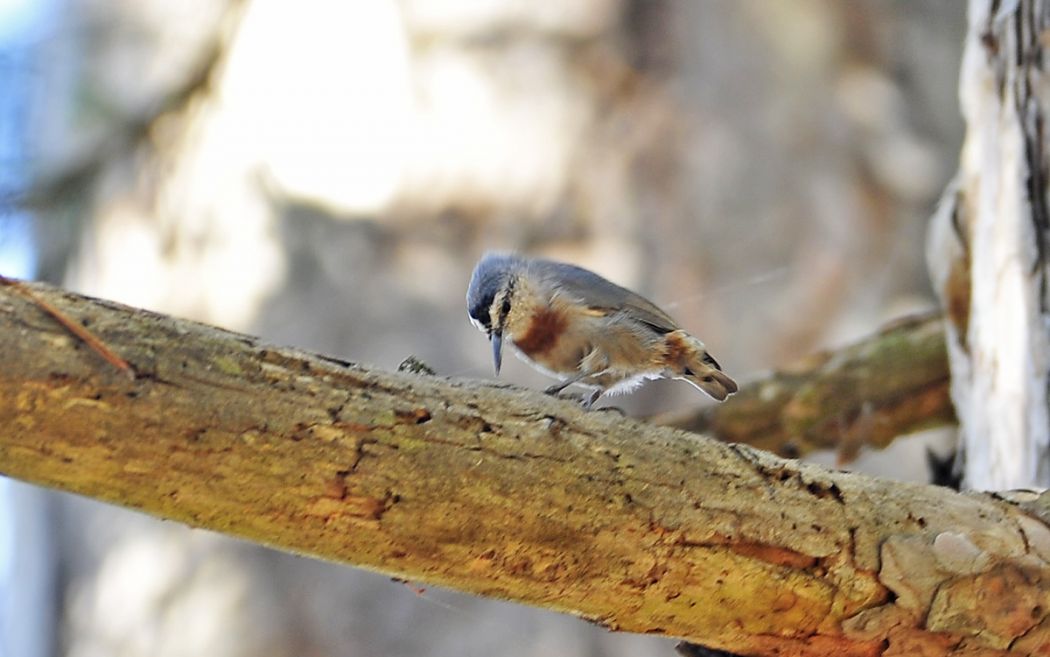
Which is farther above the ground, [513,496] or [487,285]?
[487,285]

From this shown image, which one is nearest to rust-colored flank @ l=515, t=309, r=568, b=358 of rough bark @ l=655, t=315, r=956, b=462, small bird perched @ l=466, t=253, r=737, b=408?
small bird perched @ l=466, t=253, r=737, b=408

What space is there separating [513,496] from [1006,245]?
157 centimetres

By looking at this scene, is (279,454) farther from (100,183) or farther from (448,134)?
(100,183)

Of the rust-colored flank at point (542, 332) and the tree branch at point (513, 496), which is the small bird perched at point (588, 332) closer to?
the rust-colored flank at point (542, 332)

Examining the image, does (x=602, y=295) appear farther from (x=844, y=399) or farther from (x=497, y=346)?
(x=844, y=399)

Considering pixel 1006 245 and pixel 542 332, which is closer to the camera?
pixel 542 332

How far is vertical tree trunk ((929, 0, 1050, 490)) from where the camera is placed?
7.38 ft

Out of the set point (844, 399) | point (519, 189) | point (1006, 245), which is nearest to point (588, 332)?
point (1006, 245)

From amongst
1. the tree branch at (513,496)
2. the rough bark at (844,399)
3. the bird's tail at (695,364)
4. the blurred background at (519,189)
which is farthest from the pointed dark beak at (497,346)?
the blurred background at (519,189)

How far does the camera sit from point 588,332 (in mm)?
2002

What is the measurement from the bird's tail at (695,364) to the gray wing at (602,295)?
0.03 meters

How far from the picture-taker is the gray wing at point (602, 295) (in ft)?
6.67

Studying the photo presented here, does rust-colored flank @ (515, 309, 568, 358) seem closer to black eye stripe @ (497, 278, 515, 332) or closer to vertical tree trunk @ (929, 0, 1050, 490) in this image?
black eye stripe @ (497, 278, 515, 332)

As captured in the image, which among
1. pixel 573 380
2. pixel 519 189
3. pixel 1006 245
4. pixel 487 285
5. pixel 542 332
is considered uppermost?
pixel 519 189
